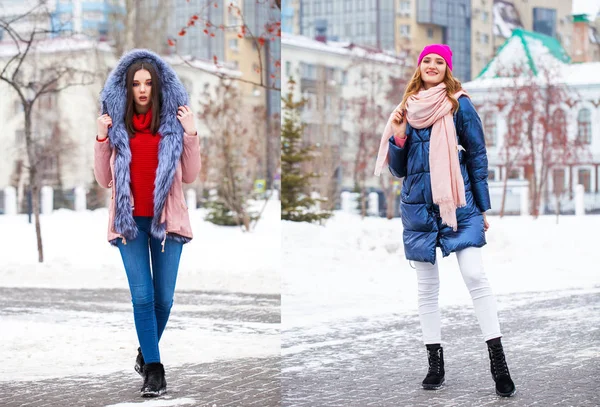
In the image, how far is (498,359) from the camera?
4570 millimetres

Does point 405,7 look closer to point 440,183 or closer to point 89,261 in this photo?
point 89,261

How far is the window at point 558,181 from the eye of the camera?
36.2ft

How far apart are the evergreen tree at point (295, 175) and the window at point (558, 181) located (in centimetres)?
416

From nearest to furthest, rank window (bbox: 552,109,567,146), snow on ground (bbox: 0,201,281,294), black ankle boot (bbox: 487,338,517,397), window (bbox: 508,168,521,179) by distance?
black ankle boot (bbox: 487,338,517,397)
snow on ground (bbox: 0,201,281,294)
window (bbox: 552,109,567,146)
window (bbox: 508,168,521,179)

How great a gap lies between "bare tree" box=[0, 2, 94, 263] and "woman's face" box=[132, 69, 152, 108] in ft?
19.3

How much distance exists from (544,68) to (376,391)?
6.85 meters

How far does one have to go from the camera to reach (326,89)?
14562mm

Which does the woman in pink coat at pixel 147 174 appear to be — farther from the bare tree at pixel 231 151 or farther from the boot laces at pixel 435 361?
the bare tree at pixel 231 151

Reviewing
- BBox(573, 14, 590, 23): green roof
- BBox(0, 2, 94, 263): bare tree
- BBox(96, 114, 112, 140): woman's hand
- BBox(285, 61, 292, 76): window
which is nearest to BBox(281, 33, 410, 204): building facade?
BBox(285, 61, 292, 76): window

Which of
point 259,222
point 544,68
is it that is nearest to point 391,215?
point 259,222

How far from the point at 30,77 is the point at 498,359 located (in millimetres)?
7057

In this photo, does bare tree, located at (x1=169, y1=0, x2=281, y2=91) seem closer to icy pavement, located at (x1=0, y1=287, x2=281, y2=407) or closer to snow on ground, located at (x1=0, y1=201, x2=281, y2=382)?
snow on ground, located at (x1=0, y1=201, x2=281, y2=382)

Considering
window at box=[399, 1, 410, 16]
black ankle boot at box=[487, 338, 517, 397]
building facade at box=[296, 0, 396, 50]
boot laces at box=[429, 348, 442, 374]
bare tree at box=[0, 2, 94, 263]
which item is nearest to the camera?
black ankle boot at box=[487, 338, 517, 397]

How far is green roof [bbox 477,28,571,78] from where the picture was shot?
11.1 metres
